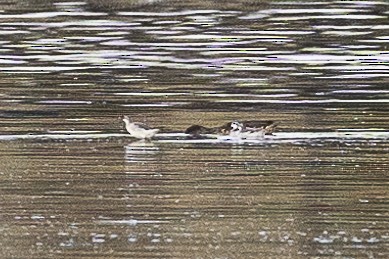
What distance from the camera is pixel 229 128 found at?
12453mm

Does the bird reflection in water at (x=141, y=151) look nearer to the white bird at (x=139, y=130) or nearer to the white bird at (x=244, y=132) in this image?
the white bird at (x=139, y=130)

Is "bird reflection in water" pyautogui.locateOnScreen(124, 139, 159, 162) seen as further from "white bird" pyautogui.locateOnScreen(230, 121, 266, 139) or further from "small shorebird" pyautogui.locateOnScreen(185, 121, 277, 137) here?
"white bird" pyautogui.locateOnScreen(230, 121, 266, 139)

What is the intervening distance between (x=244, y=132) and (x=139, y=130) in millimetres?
799

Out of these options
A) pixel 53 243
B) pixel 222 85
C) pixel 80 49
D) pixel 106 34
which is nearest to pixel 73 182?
pixel 53 243

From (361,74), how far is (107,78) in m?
2.48

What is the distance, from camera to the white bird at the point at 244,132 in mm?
12359

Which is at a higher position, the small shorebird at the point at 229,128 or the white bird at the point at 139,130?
the white bird at the point at 139,130

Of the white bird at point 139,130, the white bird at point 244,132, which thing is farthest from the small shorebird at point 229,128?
the white bird at point 139,130

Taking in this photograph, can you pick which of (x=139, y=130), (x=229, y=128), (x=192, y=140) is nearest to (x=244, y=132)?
(x=229, y=128)

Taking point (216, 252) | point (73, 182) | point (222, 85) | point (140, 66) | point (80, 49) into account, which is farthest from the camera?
point (80, 49)

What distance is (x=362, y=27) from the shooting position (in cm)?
2027

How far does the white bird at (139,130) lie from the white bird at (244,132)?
0.63 meters

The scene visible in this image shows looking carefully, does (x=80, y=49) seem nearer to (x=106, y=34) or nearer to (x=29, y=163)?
(x=106, y=34)

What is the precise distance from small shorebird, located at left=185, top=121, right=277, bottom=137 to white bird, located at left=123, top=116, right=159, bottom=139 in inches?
11.6
